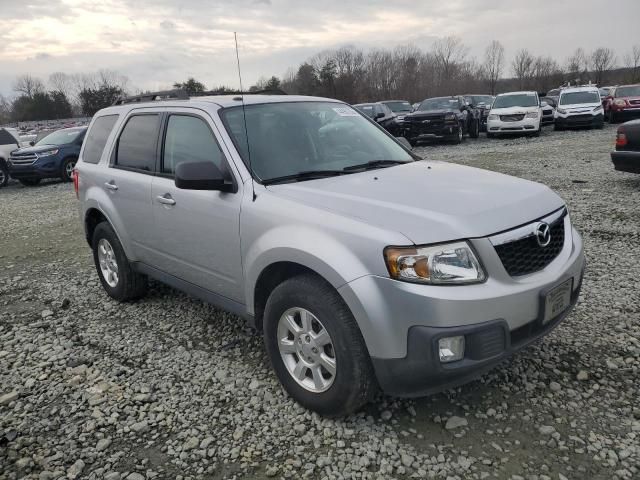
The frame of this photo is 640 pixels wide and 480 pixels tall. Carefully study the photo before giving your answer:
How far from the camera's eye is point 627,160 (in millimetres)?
7750

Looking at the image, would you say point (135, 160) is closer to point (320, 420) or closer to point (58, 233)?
point (320, 420)

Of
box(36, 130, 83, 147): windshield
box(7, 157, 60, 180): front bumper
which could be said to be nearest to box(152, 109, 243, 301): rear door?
box(7, 157, 60, 180): front bumper

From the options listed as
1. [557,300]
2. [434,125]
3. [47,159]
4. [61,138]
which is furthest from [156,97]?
[434,125]

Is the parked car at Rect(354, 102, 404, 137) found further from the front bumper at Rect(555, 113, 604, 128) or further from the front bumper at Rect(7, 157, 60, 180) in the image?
the front bumper at Rect(7, 157, 60, 180)

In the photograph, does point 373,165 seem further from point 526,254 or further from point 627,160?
point 627,160

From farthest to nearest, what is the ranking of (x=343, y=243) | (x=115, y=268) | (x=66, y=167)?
(x=66, y=167) < (x=115, y=268) < (x=343, y=243)

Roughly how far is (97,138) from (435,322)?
12.9ft

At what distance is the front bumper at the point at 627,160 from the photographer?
7629 mm

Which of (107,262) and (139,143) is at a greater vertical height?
(139,143)

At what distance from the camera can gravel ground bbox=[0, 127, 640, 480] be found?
2.55 metres

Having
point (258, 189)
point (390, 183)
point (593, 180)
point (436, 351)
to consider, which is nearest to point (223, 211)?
point (258, 189)

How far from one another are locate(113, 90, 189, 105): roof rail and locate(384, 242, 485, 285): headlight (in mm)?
2624

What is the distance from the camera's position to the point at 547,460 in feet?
8.11

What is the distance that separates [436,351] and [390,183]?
113 centimetres
